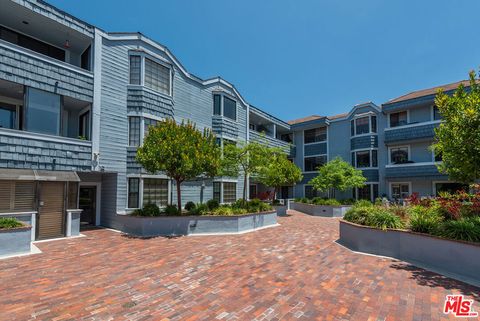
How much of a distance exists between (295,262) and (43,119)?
501 inches

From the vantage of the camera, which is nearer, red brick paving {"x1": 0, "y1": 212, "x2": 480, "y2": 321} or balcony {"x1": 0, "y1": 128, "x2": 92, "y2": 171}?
red brick paving {"x1": 0, "y1": 212, "x2": 480, "y2": 321}

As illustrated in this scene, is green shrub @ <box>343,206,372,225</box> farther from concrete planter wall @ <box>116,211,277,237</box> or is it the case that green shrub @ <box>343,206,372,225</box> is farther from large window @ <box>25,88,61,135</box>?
large window @ <box>25,88,61,135</box>

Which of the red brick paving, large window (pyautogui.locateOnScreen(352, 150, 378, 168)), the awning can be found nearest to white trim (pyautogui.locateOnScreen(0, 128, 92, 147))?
the awning

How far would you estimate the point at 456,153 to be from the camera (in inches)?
319

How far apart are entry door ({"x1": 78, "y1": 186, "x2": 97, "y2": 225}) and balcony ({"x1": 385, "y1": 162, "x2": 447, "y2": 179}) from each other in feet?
77.2

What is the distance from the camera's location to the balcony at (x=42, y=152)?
33.6ft

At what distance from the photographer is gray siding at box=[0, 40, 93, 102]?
10.4 m

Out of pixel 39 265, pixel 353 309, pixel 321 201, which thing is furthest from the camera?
pixel 321 201

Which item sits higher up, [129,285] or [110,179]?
[110,179]

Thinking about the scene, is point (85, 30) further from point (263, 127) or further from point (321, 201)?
point (321, 201)

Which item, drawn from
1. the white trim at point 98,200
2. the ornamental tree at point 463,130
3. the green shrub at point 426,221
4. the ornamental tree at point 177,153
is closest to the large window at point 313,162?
the green shrub at point 426,221

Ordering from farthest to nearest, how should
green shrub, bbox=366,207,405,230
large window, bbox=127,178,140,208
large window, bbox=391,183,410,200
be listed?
large window, bbox=391,183,410,200, large window, bbox=127,178,140,208, green shrub, bbox=366,207,405,230

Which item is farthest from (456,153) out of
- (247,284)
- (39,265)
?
(39,265)

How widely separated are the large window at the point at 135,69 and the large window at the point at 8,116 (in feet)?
19.4
